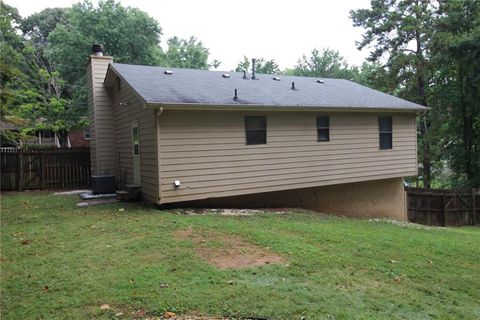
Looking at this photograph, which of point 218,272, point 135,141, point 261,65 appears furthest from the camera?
point 261,65

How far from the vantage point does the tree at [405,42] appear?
73.6 feet

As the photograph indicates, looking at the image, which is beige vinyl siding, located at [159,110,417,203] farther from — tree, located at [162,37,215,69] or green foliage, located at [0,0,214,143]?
tree, located at [162,37,215,69]

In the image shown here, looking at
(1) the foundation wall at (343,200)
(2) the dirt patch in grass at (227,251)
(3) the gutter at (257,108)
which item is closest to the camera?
(2) the dirt patch in grass at (227,251)

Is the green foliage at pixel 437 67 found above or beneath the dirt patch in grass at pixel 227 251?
above

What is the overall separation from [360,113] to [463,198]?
645 centimetres

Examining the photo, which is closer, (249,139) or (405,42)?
(249,139)

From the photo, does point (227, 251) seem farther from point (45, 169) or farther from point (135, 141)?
point (45, 169)

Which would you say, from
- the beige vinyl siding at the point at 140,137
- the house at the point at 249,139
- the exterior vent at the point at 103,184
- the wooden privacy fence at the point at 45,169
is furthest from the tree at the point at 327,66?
the exterior vent at the point at 103,184

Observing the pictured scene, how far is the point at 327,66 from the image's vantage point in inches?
1953

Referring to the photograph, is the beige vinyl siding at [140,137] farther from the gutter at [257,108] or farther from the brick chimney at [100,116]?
the gutter at [257,108]

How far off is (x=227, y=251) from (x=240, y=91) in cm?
635

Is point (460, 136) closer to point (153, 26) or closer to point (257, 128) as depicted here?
point (257, 128)

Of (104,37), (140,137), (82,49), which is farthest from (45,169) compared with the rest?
(104,37)

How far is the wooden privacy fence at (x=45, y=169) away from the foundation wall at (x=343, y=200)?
604 cm
